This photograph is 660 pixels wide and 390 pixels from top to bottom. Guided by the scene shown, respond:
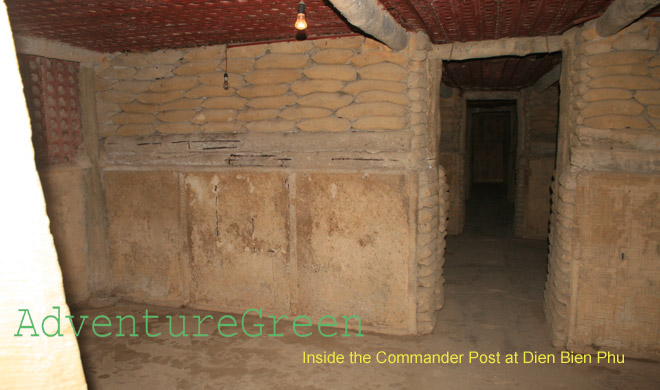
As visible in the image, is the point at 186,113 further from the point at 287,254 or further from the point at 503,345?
the point at 503,345

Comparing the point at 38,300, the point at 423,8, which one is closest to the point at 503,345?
the point at 423,8

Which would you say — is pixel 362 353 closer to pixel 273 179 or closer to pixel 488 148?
pixel 273 179

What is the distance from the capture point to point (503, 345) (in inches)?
151

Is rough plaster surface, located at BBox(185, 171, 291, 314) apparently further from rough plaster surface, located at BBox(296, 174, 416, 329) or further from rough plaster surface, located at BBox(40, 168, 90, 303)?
rough plaster surface, located at BBox(40, 168, 90, 303)

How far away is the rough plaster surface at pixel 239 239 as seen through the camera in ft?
14.1

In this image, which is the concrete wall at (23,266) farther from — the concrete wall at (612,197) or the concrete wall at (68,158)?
the concrete wall at (68,158)

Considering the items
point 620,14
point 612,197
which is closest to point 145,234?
point 612,197

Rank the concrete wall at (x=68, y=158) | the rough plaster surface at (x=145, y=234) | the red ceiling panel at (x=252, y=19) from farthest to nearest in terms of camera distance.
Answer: the rough plaster surface at (x=145, y=234)
the concrete wall at (x=68, y=158)
the red ceiling panel at (x=252, y=19)

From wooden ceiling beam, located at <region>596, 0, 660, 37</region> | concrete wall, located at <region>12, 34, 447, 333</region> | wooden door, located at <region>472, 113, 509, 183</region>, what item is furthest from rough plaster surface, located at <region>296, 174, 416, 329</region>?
wooden door, located at <region>472, 113, 509, 183</region>

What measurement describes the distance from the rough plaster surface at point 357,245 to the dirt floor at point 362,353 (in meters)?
0.32

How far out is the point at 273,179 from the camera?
4.26 meters

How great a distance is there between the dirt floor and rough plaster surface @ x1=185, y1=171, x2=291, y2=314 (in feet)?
1.01

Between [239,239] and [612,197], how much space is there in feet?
11.3

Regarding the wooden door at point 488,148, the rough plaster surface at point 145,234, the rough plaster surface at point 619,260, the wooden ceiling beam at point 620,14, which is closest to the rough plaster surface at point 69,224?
the rough plaster surface at point 145,234
